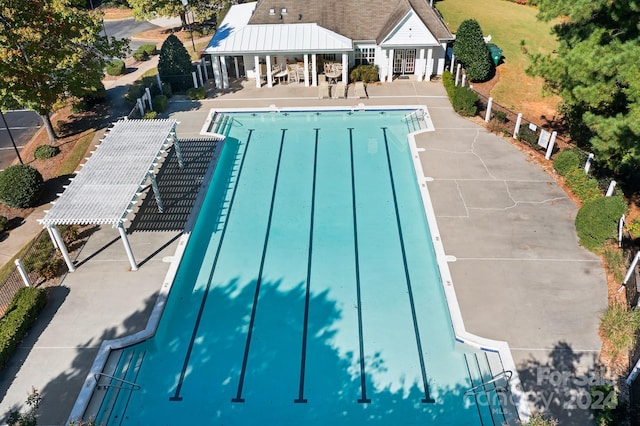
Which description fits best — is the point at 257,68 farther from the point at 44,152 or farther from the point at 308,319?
the point at 308,319

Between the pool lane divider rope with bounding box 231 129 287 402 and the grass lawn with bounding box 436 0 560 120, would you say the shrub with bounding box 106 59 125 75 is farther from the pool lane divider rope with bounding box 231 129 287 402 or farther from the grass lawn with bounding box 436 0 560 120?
the grass lawn with bounding box 436 0 560 120

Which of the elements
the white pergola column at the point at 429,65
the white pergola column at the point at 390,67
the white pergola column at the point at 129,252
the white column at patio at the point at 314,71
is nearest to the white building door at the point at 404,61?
the white pergola column at the point at 390,67

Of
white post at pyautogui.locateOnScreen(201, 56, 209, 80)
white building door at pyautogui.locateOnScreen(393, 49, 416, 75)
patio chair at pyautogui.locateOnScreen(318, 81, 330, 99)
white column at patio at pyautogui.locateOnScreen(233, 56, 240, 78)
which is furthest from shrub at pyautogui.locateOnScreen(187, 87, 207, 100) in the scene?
white building door at pyautogui.locateOnScreen(393, 49, 416, 75)

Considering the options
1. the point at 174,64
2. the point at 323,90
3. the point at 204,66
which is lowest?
the point at 323,90

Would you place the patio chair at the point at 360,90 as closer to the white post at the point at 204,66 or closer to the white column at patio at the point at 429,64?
the white column at patio at the point at 429,64

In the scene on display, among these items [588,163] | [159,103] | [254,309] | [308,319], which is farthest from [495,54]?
[254,309]

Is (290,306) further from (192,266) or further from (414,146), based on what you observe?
(414,146)
